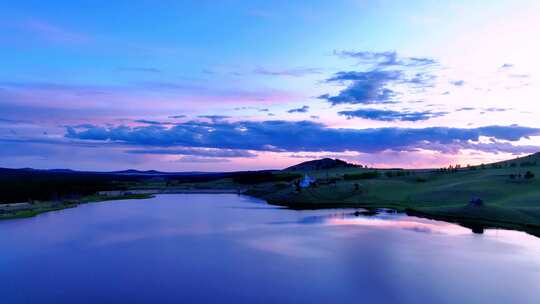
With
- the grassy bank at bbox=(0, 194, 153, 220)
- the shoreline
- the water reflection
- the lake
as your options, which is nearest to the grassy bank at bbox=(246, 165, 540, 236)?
the shoreline

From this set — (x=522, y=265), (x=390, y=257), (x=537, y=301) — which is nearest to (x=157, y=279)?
(x=390, y=257)

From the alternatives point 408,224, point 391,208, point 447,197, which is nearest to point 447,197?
point 447,197

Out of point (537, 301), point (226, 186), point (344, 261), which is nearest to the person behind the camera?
point (537, 301)

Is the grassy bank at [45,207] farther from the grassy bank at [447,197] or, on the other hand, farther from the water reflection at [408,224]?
the grassy bank at [447,197]

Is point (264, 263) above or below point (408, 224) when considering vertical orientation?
below

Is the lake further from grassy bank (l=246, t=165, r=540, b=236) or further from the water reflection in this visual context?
grassy bank (l=246, t=165, r=540, b=236)

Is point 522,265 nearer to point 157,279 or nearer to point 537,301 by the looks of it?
point 537,301

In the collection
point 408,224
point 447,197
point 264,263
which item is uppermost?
point 447,197

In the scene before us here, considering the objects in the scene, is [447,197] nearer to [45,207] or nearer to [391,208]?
[391,208]
